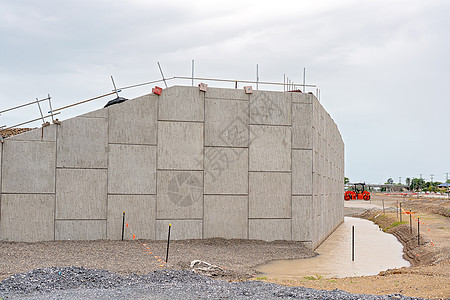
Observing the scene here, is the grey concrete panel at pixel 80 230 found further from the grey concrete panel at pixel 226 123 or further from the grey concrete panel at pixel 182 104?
the grey concrete panel at pixel 226 123

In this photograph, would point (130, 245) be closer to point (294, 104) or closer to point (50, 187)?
point (50, 187)

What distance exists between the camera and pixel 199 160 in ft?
58.0

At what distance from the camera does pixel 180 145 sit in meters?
17.6

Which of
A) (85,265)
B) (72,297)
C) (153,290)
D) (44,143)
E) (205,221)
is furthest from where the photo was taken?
(205,221)

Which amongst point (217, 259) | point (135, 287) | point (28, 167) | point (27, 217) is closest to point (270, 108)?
point (217, 259)

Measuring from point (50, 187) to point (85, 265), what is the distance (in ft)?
15.3

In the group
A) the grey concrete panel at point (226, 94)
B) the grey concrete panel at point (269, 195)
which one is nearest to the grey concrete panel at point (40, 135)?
the grey concrete panel at point (226, 94)

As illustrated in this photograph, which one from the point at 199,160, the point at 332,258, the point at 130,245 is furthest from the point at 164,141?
the point at 332,258

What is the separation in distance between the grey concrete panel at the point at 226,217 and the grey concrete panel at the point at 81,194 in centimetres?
382

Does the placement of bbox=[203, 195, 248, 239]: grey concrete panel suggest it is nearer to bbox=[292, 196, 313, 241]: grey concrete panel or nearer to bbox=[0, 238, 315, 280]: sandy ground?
bbox=[0, 238, 315, 280]: sandy ground

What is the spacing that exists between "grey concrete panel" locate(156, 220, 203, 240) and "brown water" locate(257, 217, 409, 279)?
326 cm

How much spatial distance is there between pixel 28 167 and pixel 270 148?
8.82 meters

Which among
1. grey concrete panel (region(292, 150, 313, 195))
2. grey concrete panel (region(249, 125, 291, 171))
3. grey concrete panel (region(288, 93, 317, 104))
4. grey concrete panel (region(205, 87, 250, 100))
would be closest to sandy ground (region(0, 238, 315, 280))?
grey concrete panel (region(292, 150, 313, 195))

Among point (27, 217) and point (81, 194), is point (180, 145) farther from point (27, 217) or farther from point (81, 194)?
point (27, 217)
